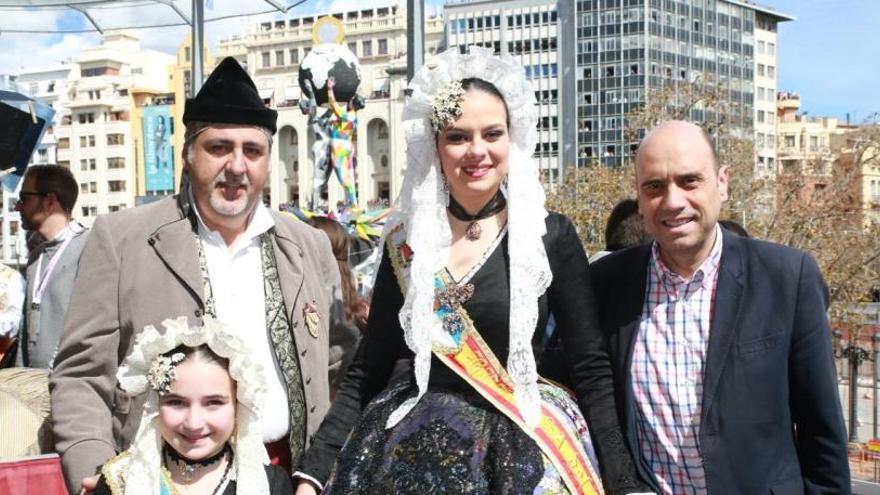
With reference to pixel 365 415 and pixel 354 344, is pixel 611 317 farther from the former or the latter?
pixel 354 344

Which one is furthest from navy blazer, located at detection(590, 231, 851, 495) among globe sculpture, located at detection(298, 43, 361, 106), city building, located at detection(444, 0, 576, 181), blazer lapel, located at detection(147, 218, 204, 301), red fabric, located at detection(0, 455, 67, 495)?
city building, located at detection(444, 0, 576, 181)

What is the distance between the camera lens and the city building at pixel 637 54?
242ft

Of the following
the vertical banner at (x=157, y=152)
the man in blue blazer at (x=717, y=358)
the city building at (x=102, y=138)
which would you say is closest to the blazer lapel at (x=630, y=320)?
the man in blue blazer at (x=717, y=358)

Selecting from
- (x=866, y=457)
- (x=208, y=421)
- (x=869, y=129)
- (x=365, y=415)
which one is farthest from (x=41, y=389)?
(x=869, y=129)

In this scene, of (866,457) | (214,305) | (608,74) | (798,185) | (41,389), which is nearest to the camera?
(214,305)

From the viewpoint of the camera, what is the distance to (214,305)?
3104mm

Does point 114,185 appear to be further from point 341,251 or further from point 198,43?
point 341,251

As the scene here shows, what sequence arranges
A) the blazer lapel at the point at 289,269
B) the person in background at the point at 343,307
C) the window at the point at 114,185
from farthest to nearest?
the window at the point at 114,185
the person in background at the point at 343,307
the blazer lapel at the point at 289,269

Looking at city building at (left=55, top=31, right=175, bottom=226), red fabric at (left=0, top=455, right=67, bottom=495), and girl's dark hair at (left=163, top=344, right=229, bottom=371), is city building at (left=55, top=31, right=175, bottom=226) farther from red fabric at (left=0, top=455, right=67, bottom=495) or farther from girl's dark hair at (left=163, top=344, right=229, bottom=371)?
girl's dark hair at (left=163, top=344, right=229, bottom=371)

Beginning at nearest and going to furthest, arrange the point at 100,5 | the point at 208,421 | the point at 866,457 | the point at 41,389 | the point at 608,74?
the point at 208,421 < the point at 41,389 < the point at 100,5 < the point at 866,457 < the point at 608,74

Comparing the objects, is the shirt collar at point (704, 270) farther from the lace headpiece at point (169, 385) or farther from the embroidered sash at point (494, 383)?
the lace headpiece at point (169, 385)

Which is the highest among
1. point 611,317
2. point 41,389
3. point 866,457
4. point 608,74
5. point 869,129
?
point 608,74

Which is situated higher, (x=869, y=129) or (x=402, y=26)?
(x=402, y=26)

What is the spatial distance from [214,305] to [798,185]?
19.3 meters
